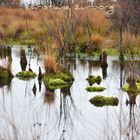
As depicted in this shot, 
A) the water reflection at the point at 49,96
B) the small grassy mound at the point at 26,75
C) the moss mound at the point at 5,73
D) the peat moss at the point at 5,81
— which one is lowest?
the water reflection at the point at 49,96

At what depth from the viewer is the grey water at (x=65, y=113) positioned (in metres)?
9.04

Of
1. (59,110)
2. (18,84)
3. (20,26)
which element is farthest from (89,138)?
(20,26)

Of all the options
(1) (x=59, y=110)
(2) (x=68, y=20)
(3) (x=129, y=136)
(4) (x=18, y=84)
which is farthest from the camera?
(2) (x=68, y=20)

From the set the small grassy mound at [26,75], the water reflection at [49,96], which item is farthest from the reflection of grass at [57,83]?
the small grassy mound at [26,75]

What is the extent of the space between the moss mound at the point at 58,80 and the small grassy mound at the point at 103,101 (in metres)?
2.07

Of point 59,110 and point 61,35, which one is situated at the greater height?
point 61,35

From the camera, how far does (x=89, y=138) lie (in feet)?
30.5

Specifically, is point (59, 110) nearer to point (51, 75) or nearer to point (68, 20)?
point (51, 75)

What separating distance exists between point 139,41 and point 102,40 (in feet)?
5.13

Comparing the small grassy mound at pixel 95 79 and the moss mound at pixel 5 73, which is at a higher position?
the moss mound at pixel 5 73

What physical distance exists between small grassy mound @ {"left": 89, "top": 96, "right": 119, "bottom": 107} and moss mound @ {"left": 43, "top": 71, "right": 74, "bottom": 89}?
207 centimetres

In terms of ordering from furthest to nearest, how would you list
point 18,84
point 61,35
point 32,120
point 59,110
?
point 61,35
point 18,84
point 59,110
point 32,120

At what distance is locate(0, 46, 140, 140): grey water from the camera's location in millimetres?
9039

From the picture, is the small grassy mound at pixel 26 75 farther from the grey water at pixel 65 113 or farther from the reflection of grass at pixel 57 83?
the reflection of grass at pixel 57 83
